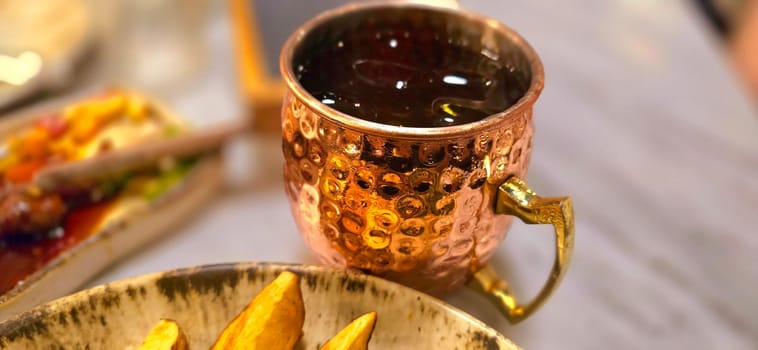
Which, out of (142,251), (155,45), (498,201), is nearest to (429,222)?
(498,201)

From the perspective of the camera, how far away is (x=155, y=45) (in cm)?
85

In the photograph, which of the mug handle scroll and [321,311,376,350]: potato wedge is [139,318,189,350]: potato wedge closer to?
[321,311,376,350]: potato wedge

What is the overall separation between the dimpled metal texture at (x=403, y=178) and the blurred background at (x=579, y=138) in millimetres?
87

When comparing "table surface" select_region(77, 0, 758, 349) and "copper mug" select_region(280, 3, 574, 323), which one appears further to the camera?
"table surface" select_region(77, 0, 758, 349)

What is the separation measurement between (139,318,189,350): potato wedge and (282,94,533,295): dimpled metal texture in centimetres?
11

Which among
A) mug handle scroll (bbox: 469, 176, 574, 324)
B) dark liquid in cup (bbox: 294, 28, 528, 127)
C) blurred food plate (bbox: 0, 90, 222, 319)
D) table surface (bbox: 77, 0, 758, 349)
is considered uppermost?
dark liquid in cup (bbox: 294, 28, 528, 127)

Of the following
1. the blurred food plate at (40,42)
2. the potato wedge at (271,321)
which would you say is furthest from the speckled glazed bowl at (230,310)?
the blurred food plate at (40,42)

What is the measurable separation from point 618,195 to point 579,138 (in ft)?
0.31

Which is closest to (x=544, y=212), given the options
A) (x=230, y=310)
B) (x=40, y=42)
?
(x=230, y=310)

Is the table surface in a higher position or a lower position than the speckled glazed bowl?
lower

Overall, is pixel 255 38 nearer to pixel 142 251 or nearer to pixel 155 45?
pixel 155 45

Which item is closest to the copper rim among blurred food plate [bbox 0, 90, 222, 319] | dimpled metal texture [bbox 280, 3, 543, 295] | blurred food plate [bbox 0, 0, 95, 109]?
dimpled metal texture [bbox 280, 3, 543, 295]

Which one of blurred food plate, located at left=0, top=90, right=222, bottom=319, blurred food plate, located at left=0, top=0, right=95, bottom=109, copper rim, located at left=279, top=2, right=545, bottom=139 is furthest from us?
blurred food plate, located at left=0, top=0, right=95, bottom=109

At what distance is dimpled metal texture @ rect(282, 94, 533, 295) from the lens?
377mm
